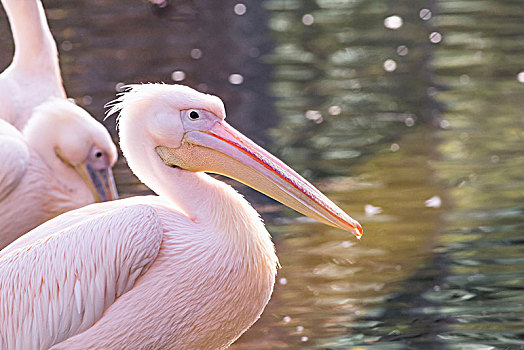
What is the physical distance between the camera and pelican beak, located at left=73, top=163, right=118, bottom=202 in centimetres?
431

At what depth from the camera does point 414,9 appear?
962cm

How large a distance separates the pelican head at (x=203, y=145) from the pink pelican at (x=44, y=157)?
1.09 metres

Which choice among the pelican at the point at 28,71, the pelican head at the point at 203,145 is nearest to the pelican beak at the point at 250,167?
the pelican head at the point at 203,145

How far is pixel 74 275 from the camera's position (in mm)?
2965

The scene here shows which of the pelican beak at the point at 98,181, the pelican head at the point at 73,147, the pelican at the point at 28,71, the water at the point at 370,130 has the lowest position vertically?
the water at the point at 370,130

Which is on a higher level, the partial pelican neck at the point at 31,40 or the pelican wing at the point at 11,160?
the partial pelican neck at the point at 31,40

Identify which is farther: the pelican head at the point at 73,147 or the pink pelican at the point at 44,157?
the pelican head at the point at 73,147

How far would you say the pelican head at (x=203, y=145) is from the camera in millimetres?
3027

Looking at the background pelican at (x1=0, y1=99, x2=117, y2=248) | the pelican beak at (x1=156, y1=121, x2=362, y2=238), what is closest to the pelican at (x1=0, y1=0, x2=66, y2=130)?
the background pelican at (x1=0, y1=99, x2=117, y2=248)

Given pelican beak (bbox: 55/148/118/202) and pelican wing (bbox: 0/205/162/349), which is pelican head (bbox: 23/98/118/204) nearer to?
pelican beak (bbox: 55/148/118/202)

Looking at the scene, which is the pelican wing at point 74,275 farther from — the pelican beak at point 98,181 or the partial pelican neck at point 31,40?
the partial pelican neck at point 31,40

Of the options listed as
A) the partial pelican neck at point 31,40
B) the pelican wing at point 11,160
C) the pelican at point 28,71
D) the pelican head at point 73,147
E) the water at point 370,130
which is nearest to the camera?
the pelican wing at point 11,160

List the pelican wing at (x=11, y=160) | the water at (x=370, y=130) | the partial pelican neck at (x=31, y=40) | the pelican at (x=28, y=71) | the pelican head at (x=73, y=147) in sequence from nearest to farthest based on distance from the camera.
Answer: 1. the pelican wing at (x=11, y=160)
2. the water at (x=370, y=130)
3. the pelican head at (x=73, y=147)
4. the pelican at (x=28, y=71)
5. the partial pelican neck at (x=31, y=40)

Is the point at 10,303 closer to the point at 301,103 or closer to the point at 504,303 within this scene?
the point at 504,303
